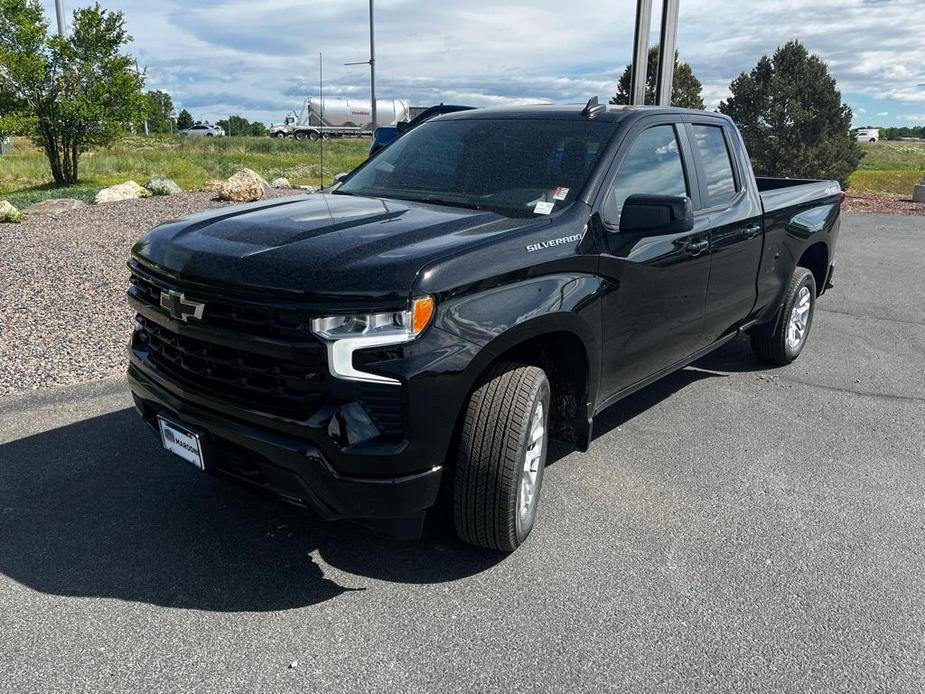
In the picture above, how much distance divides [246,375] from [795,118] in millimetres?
23771

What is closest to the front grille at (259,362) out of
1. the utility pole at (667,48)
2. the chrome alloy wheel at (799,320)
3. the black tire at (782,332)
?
the black tire at (782,332)

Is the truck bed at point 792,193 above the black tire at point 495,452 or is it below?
above

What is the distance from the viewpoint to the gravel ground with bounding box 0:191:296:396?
18.5 ft

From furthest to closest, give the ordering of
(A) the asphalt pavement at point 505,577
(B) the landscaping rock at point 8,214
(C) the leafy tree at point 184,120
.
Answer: (C) the leafy tree at point 184,120
(B) the landscaping rock at point 8,214
(A) the asphalt pavement at point 505,577

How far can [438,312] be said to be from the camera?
2756 millimetres

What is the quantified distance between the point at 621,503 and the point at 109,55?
19492mm

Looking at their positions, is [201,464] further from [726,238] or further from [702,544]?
[726,238]

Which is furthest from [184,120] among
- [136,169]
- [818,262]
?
[818,262]

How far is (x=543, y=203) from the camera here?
3553mm

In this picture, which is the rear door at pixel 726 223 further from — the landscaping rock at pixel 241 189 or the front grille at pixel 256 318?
the landscaping rock at pixel 241 189

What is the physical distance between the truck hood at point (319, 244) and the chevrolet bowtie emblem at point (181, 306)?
0.09 metres

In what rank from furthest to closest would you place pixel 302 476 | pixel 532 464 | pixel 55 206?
pixel 55 206
pixel 532 464
pixel 302 476

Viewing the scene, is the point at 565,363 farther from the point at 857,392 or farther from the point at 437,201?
the point at 857,392

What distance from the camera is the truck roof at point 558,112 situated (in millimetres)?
4043
